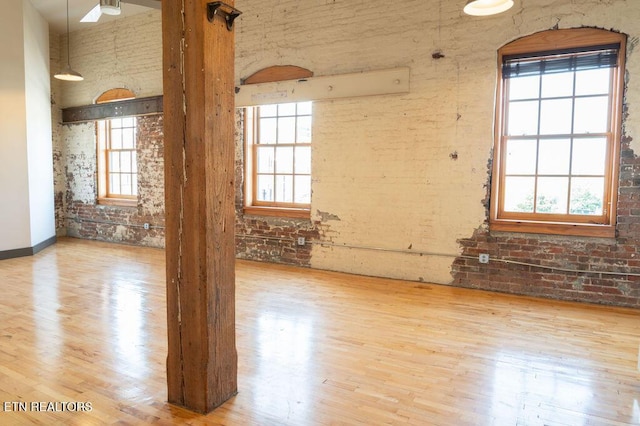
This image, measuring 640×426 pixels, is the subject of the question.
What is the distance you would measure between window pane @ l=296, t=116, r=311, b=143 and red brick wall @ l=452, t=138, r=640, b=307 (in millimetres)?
2639

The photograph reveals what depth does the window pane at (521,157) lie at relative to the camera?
4.90m

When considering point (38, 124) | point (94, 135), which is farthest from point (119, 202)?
point (38, 124)

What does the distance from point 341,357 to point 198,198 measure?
1.64m

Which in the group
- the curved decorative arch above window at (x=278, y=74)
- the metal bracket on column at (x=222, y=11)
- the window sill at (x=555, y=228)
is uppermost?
the curved decorative arch above window at (x=278, y=74)

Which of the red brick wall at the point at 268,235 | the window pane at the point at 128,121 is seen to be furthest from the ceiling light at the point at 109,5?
the window pane at the point at 128,121

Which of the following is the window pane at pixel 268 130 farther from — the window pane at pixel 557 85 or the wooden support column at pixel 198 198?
the wooden support column at pixel 198 198

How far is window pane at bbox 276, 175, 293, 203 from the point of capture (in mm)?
6488

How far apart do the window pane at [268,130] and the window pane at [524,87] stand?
131 inches

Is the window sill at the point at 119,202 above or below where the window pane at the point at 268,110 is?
below

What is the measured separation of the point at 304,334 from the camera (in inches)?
143

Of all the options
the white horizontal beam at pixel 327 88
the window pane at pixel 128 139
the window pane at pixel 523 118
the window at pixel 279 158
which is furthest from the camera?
the window pane at pixel 128 139

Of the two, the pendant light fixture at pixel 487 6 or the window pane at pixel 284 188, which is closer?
the pendant light fixture at pixel 487 6

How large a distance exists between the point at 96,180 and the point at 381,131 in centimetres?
616

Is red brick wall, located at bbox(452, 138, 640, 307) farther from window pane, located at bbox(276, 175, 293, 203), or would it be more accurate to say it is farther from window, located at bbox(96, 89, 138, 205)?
window, located at bbox(96, 89, 138, 205)
